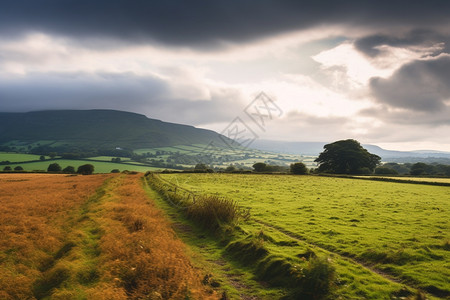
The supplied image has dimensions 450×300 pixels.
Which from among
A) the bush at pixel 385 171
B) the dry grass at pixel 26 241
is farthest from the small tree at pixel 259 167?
the dry grass at pixel 26 241

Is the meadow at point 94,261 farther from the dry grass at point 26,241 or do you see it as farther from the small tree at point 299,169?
the small tree at point 299,169

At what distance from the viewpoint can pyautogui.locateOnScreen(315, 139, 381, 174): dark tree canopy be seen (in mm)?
90562

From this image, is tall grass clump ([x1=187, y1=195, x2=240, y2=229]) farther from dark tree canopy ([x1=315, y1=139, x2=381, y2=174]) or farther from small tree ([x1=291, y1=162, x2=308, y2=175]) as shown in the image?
dark tree canopy ([x1=315, y1=139, x2=381, y2=174])

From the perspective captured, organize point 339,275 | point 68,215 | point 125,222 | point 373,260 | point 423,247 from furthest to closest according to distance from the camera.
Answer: point 68,215, point 125,222, point 423,247, point 373,260, point 339,275

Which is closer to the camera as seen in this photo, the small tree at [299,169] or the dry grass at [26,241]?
the dry grass at [26,241]

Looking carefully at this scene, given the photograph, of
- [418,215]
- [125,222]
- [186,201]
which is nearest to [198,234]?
[125,222]

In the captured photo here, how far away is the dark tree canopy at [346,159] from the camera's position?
90.6 m

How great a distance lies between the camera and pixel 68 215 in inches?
778

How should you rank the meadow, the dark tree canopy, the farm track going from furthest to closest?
the dark tree canopy < the farm track < the meadow

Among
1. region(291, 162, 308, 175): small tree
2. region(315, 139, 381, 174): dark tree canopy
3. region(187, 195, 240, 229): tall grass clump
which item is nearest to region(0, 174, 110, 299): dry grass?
region(187, 195, 240, 229): tall grass clump

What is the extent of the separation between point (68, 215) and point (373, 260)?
66.5 feet

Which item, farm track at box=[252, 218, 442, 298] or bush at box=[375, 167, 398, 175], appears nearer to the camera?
farm track at box=[252, 218, 442, 298]

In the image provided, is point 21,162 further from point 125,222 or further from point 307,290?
point 307,290

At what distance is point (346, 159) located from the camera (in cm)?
9138
